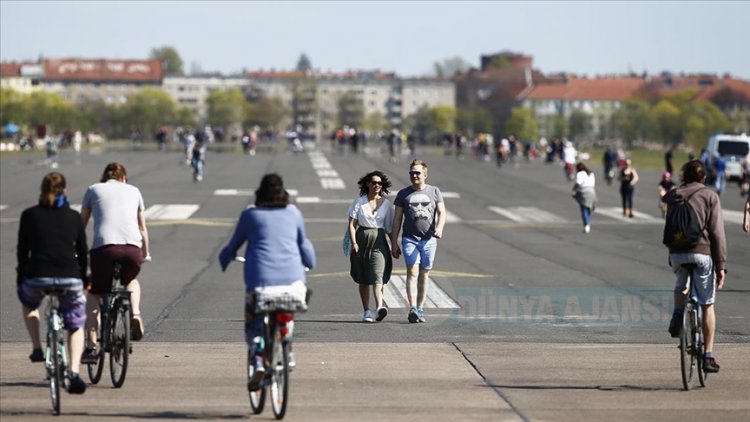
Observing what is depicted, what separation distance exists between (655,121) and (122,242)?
192 m

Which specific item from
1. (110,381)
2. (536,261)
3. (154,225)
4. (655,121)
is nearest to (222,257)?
(110,381)

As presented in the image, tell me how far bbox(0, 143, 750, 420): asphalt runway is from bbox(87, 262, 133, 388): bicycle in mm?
390

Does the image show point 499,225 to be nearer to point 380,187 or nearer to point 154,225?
point 154,225

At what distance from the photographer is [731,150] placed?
213 feet

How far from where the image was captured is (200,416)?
1009 centimetres

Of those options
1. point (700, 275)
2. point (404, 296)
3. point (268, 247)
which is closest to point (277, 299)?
point (268, 247)

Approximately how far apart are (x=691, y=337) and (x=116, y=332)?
4.31m

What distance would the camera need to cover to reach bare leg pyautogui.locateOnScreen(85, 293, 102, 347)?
38.2ft

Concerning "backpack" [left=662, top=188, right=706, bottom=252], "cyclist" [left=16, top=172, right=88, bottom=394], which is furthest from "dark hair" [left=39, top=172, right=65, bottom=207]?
"backpack" [left=662, top=188, right=706, bottom=252]

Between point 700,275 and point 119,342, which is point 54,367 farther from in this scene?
point 700,275

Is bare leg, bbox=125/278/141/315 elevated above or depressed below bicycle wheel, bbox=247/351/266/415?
above

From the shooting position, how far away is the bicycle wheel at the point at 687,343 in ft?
37.6

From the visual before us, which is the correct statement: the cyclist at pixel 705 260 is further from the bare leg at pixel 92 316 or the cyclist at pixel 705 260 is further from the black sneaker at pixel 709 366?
the bare leg at pixel 92 316

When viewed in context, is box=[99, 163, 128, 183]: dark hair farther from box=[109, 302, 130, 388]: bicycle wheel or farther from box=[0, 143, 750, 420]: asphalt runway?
box=[0, 143, 750, 420]: asphalt runway
